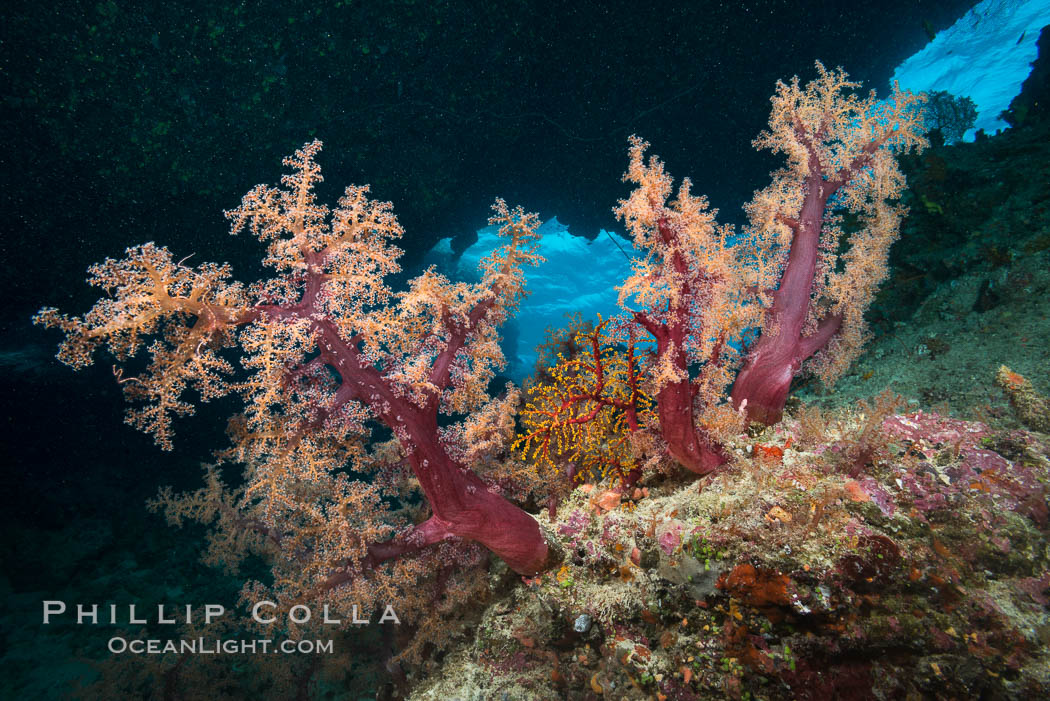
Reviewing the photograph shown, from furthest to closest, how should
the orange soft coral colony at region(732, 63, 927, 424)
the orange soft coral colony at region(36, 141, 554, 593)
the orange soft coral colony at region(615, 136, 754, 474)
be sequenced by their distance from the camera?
the orange soft coral colony at region(732, 63, 927, 424) → the orange soft coral colony at region(615, 136, 754, 474) → the orange soft coral colony at region(36, 141, 554, 593)

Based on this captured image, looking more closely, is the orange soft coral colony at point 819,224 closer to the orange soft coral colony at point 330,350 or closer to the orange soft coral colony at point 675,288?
the orange soft coral colony at point 675,288

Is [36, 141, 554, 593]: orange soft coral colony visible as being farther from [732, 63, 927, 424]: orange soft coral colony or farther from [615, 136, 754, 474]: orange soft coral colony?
[732, 63, 927, 424]: orange soft coral colony

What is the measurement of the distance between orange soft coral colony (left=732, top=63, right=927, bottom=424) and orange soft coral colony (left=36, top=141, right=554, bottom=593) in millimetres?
2723

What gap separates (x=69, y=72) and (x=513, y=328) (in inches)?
940

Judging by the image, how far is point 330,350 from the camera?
9.61 ft

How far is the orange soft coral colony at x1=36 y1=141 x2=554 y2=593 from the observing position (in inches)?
97.4

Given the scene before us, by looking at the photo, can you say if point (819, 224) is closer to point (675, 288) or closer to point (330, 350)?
point (675, 288)

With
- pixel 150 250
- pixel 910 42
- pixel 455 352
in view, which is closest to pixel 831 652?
pixel 455 352

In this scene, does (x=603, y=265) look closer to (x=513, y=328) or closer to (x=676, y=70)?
(x=513, y=328)

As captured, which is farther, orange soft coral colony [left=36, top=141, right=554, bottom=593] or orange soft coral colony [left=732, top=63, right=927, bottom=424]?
orange soft coral colony [left=732, top=63, right=927, bottom=424]

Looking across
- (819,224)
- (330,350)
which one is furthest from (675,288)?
(330,350)

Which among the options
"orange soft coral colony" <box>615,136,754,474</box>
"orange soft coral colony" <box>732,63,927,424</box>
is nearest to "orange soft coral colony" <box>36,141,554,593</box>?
"orange soft coral colony" <box>615,136,754,474</box>

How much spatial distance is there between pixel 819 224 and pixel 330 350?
5081 millimetres

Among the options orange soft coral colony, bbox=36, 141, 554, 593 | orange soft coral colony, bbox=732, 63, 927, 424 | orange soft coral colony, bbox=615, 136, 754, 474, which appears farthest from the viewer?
orange soft coral colony, bbox=732, 63, 927, 424
